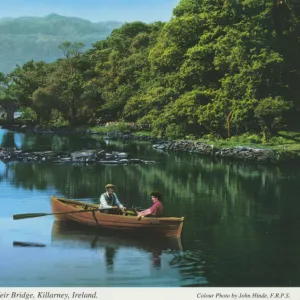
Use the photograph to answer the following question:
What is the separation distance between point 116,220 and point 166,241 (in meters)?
1.40

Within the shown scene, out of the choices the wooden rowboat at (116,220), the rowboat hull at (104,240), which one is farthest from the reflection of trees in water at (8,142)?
the rowboat hull at (104,240)

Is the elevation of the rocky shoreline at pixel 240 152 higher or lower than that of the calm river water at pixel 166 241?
higher

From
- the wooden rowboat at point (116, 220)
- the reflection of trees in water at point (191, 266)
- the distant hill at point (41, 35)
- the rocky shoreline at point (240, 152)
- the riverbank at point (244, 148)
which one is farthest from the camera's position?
the distant hill at point (41, 35)

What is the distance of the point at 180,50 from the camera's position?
38.8 m

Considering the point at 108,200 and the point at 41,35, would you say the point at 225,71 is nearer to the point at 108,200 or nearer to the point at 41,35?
the point at 108,200

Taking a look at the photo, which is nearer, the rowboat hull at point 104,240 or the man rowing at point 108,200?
the rowboat hull at point 104,240

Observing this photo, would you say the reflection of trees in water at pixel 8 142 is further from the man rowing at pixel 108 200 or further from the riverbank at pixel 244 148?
the man rowing at pixel 108 200

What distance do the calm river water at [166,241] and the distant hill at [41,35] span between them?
92.0ft

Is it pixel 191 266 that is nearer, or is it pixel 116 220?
pixel 191 266

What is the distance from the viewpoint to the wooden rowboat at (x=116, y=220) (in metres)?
13.3

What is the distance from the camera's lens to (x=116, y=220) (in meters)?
13.8
